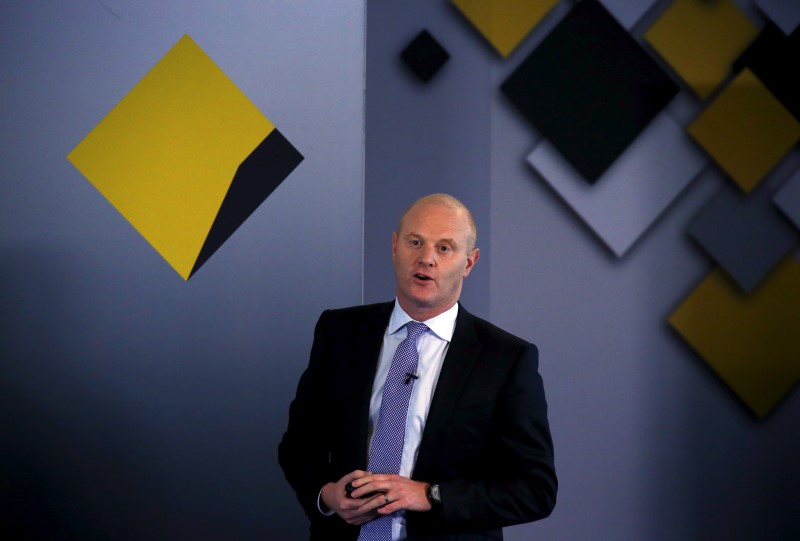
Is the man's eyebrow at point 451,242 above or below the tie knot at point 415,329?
above

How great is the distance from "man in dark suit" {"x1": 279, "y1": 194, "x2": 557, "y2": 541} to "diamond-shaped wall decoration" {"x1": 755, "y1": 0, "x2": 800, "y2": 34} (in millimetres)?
1772

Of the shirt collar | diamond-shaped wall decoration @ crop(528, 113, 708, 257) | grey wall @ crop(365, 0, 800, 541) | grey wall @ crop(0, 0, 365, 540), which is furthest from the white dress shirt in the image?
diamond-shaped wall decoration @ crop(528, 113, 708, 257)

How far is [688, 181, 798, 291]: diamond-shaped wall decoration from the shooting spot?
109 inches

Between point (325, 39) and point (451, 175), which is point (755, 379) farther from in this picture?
point (325, 39)

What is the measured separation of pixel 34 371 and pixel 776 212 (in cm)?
240

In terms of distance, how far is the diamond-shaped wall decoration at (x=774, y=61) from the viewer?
9.22 feet

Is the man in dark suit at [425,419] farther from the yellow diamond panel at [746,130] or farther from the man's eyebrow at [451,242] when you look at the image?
the yellow diamond panel at [746,130]

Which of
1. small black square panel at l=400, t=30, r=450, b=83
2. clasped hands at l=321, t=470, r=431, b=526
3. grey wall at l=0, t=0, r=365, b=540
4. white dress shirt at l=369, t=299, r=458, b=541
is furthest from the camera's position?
small black square panel at l=400, t=30, r=450, b=83

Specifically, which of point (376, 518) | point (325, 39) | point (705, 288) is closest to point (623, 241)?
point (705, 288)

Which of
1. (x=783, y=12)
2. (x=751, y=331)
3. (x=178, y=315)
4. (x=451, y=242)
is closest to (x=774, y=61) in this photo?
(x=783, y=12)

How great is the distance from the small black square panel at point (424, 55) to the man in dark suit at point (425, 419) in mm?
1212

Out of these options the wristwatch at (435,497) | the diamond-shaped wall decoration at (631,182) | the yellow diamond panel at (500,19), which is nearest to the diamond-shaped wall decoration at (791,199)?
the diamond-shaped wall decoration at (631,182)

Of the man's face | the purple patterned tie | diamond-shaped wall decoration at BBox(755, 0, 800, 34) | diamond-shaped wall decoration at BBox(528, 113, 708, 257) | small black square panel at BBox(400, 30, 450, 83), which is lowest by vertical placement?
the purple patterned tie

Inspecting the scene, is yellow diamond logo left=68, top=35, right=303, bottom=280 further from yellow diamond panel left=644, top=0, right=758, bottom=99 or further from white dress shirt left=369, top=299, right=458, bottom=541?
yellow diamond panel left=644, top=0, right=758, bottom=99
